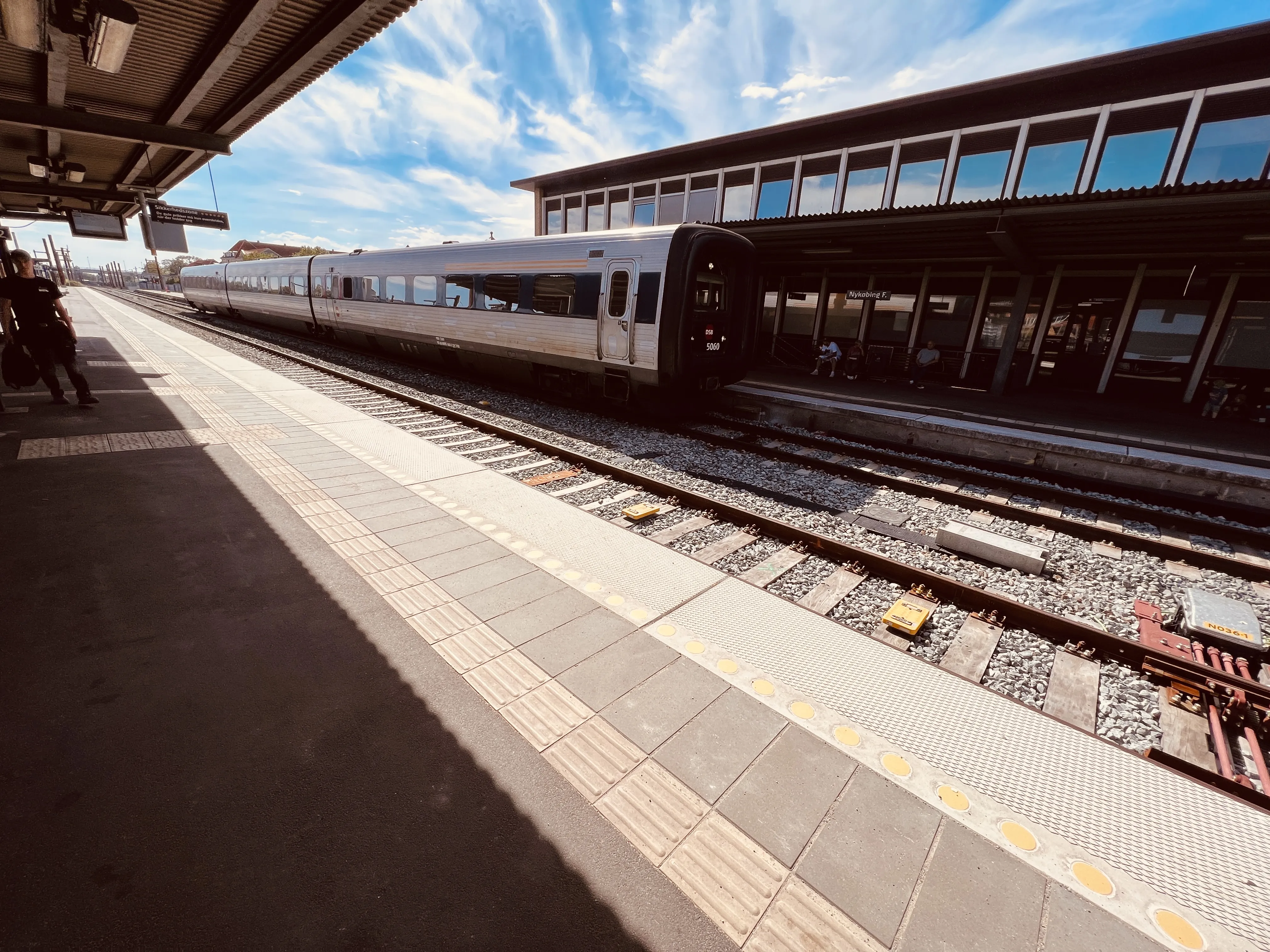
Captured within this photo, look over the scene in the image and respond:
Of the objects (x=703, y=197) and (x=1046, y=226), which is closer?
(x=1046, y=226)

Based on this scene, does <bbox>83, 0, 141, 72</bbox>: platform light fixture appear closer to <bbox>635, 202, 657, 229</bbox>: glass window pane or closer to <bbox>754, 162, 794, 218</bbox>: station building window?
<bbox>754, 162, 794, 218</bbox>: station building window

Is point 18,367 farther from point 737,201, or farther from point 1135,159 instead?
point 1135,159

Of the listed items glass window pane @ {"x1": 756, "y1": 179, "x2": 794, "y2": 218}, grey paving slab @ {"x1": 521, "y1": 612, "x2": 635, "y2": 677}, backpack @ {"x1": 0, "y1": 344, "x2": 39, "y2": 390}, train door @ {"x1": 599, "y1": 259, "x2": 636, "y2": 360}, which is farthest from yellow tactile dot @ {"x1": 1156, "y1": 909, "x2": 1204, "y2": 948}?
glass window pane @ {"x1": 756, "y1": 179, "x2": 794, "y2": 218}

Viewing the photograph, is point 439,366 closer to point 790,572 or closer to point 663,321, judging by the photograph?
point 663,321

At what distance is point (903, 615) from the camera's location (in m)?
3.86

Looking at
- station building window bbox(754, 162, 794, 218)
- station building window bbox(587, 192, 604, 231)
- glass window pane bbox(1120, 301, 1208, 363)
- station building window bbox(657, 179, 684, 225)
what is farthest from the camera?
station building window bbox(587, 192, 604, 231)

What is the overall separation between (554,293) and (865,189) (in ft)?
41.8

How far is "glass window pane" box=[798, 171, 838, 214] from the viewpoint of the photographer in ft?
55.5

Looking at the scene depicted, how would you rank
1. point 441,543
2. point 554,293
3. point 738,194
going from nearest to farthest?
point 441,543, point 554,293, point 738,194

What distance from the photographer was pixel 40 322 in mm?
7188

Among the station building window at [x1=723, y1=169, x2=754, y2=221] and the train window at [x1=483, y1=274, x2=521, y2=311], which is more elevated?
the station building window at [x1=723, y1=169, x2=754, y2=221]

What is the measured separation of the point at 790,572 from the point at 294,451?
6353 millimetres

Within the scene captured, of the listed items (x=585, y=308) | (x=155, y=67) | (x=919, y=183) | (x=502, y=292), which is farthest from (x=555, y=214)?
(x=585, y=308)

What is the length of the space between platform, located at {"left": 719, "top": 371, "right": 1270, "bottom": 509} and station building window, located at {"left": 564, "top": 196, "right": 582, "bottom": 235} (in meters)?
17.6
